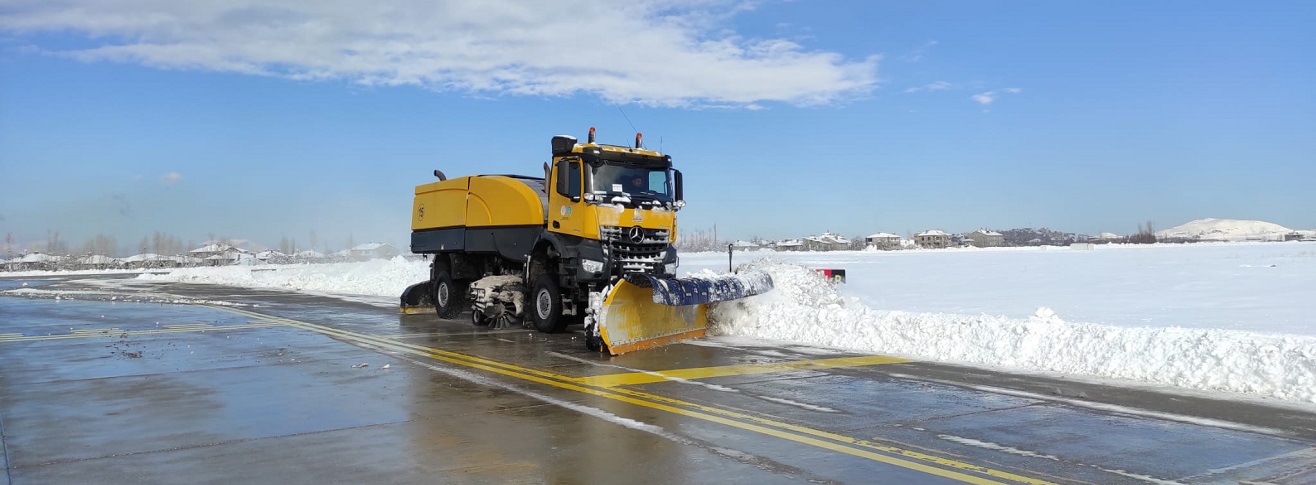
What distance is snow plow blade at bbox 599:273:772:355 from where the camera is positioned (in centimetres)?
1247

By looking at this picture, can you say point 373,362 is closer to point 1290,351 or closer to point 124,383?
point 124,383

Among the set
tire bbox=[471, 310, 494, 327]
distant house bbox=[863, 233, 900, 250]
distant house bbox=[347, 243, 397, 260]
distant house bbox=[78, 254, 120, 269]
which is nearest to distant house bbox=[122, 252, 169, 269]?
distant house bbox=[78, 254, 120, 269]

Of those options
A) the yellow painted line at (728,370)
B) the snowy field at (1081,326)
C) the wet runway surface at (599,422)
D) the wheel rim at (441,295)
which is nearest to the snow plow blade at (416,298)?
the wheel rim at (441,295)

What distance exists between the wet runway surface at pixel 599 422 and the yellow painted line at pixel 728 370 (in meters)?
0.05

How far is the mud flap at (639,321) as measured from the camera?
40.9ft

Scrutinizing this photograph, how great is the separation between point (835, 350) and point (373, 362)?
6.33m

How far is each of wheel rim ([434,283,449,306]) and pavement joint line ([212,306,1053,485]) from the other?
6.95 metres

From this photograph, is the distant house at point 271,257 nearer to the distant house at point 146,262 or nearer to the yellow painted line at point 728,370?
the distant house at point 146,262

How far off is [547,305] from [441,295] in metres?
5.10

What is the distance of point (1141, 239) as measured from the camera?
159m

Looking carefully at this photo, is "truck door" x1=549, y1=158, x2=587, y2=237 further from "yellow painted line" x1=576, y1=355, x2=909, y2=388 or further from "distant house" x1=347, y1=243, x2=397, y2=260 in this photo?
"distant house" x1=347, y1=243, x2=397, y2=260

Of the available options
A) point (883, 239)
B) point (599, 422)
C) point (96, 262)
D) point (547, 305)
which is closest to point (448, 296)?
point (547, 305)

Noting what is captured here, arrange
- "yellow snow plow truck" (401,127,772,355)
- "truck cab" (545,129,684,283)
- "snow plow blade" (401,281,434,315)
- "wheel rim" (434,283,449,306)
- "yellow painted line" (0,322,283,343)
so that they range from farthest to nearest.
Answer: "snow plow blade" (401,281,434,315) → "wheel rim" (434,283,449,306) → "yellow painted line" (0,322,283,343) → "truck cab" (545,129,684,283) → "yellow snow plow truck" (401,127,772,355)

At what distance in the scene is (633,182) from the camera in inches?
588
